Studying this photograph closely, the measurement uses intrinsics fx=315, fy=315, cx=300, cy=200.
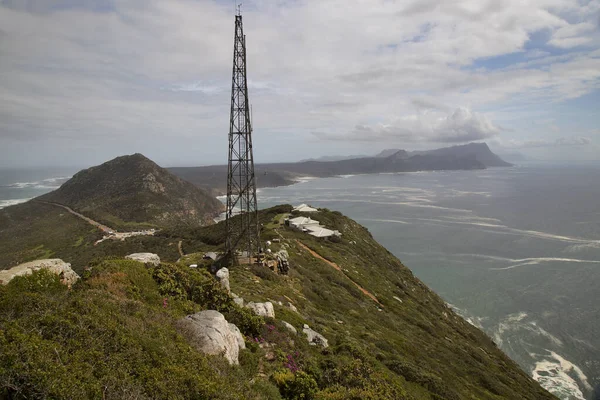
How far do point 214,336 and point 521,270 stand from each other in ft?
248

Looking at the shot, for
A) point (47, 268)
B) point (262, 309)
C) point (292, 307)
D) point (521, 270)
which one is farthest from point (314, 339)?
point (521, 270)

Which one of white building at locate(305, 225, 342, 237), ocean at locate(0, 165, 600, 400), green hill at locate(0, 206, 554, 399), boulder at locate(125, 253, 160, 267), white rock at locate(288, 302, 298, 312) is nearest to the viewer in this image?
green hill at locate(0, 206, 554, 399)

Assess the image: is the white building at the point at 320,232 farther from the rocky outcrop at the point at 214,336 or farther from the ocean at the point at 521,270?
the rocky outcrop at the point at 214,336

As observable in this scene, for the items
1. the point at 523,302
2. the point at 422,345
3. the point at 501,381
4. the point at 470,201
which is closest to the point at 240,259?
the point at 422,345

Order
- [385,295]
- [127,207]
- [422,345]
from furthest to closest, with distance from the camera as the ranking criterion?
[127,207]
[385,295]
[422,345]

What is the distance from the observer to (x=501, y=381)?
25.5m

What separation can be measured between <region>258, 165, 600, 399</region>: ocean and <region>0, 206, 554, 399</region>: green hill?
17.5 m

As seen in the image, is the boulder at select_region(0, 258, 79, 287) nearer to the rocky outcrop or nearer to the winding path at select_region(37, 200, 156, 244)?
the rocky outcrop

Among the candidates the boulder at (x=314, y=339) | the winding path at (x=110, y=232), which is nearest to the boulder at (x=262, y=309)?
the boulder at (x=314, y=339)

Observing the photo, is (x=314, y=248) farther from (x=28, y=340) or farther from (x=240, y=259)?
(x=28, y=340)

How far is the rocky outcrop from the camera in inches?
394

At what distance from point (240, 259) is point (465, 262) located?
201 feet

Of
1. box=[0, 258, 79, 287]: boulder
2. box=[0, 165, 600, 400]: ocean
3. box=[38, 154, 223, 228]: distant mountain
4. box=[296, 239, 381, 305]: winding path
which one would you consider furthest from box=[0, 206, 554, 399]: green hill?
box=[38, 154, 223, 228]: distant mountain

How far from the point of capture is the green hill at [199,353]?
22.9 ft
